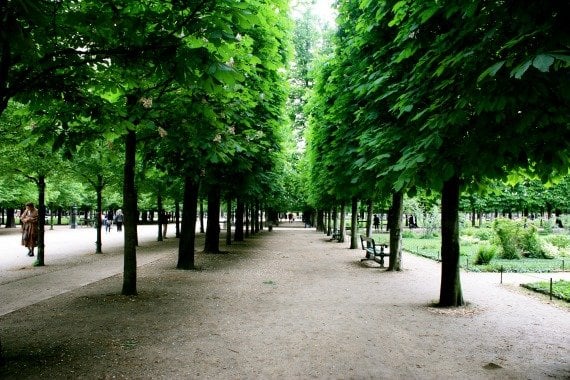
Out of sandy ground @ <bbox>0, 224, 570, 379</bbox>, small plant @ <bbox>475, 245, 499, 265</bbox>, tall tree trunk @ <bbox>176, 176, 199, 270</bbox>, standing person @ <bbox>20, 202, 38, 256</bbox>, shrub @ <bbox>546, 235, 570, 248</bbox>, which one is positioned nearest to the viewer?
sandy ground @ <bbox>0, 224, 570, 379</bbox>

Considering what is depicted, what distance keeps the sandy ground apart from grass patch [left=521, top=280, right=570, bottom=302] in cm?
36

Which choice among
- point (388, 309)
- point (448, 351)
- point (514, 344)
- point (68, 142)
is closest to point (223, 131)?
point (68, 142)

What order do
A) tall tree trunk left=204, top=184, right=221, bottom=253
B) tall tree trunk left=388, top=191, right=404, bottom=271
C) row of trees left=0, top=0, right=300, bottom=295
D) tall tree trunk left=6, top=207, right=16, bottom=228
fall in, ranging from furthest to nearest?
1. tall tree trunk left=6, top=207, right=16, bottom=228
2. tall tree trunk left=204, top=184, right=221, bottom=253
3. tall tree trunk left=388, top=191, right=404, bottom=271
4. row of trees left=0, top=0, right=300, bottom=295

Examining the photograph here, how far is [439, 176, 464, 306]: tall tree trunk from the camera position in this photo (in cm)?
923

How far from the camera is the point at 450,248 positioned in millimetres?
9250

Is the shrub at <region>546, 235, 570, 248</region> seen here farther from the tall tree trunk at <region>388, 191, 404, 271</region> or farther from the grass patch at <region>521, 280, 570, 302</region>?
the tall tree trunk at <region>388, 191, 404, 271</region>

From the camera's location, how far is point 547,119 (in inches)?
172

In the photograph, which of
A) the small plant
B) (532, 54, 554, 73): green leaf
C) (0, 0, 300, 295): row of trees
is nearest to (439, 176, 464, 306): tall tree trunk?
(0, 0, 300, 295): row of trees

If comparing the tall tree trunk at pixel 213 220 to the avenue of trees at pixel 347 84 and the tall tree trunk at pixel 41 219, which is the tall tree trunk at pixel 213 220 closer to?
the tall tree trunk at pixel 41 219

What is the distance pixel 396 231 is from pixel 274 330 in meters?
8.24

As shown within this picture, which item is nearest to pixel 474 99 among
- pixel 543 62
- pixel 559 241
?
pixel 543 62

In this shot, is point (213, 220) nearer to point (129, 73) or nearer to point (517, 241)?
point (517, 241)

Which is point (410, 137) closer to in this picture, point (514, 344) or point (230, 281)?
point (514, 344)

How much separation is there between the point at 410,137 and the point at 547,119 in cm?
275
